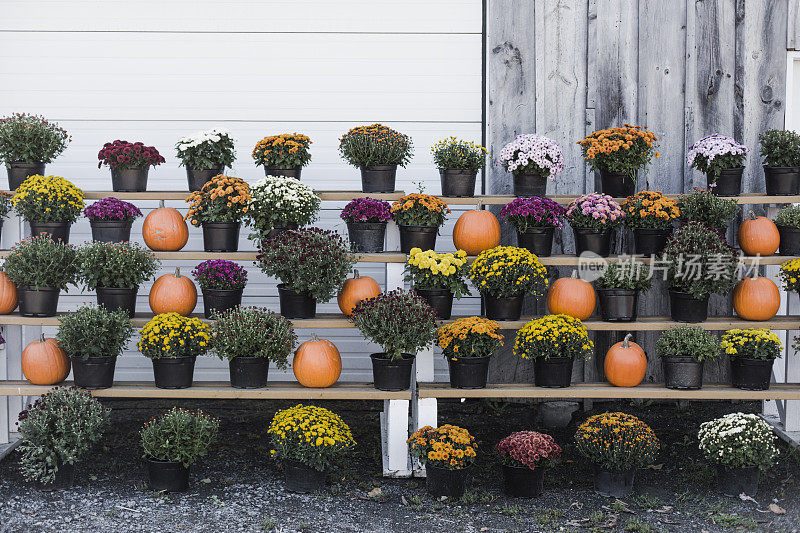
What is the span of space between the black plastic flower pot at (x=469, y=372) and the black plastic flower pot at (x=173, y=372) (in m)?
1.44

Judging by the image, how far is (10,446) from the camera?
192 inches

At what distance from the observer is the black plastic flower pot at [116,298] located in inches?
182

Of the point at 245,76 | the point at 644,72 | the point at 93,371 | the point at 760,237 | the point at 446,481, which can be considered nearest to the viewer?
the point at 446,481

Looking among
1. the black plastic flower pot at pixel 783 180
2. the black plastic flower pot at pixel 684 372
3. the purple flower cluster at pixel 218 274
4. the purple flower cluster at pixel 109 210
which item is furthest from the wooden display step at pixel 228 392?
the black plastic flower pot at pixel 783 180

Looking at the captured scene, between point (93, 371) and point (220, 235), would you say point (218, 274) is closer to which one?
point (220, 235)


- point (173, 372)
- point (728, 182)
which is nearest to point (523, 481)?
point (173, 372)

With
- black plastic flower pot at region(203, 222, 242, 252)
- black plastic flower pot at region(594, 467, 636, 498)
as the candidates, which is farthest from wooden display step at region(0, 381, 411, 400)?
black plastic flower pot at region(594, 467, 636, 498)

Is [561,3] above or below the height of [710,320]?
above

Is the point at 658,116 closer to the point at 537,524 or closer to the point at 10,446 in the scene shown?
the point at 537,524

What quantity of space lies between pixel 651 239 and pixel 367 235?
169 centimetres

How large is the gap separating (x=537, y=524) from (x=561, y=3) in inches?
135

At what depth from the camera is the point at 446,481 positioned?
4234 mm

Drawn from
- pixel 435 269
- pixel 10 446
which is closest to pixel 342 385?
pixel 435 269

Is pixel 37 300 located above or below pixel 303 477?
above
